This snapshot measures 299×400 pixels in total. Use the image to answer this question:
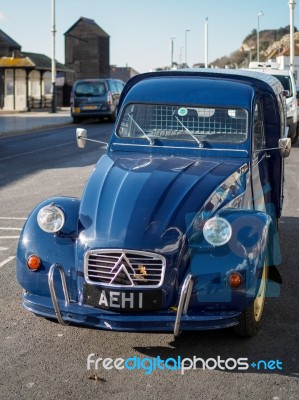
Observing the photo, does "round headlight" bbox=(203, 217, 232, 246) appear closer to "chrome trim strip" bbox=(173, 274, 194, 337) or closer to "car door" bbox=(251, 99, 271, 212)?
"chrome trim strip" bbox=(173, 274, 194, 337)

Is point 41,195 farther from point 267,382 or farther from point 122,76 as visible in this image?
point 122,76

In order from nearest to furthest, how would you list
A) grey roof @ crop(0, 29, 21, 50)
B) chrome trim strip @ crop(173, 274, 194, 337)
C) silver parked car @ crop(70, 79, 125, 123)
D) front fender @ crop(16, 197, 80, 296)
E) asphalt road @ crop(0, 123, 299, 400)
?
asphalt road @ crop(0, 123, 299, 400) < chrome trim strip @ crop(173, 274, 194, 337) < front fender @ crop(16, 197, 80, 296) < silver parked car @ crop(70, 79, 125, 123) < grey roof @ crop(0, 29, 21, 50)

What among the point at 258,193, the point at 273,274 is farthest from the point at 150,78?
the point at 273,274

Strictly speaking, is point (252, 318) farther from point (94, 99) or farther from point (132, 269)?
point (94, 99)

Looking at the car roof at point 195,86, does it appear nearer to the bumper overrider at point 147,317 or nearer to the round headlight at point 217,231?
the round headlight at point 217,231

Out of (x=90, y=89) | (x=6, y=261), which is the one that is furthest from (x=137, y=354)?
(x=90, y=89)

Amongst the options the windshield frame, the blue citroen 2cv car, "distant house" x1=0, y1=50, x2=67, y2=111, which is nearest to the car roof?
the windshield frame

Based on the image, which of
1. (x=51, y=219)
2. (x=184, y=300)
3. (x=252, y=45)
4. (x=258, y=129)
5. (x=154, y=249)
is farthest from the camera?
(x=252, y=45)

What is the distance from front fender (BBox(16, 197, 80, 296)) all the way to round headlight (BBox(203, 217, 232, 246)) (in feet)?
3.18

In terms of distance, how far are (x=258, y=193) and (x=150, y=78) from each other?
1.66 meters

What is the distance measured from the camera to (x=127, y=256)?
5215 mm

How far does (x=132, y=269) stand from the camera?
5188 millimetres

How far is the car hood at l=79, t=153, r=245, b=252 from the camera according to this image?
530 cm

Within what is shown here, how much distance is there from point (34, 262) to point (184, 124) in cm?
236
